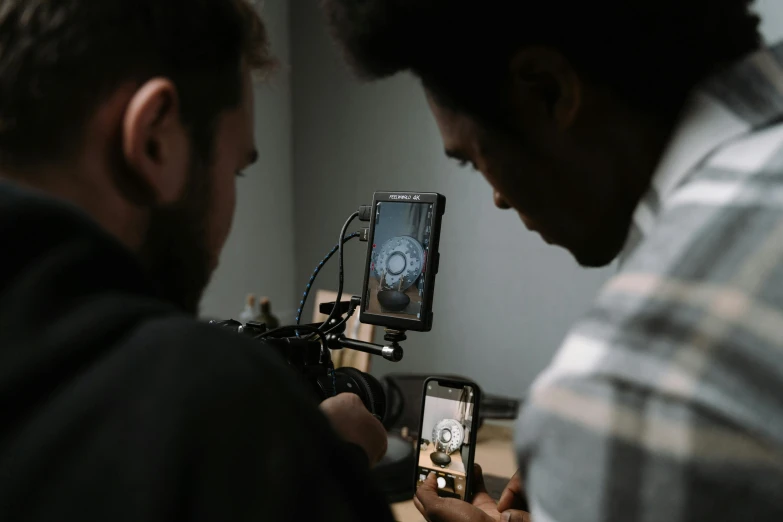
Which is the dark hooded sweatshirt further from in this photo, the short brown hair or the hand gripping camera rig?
the hand gripping camera rig

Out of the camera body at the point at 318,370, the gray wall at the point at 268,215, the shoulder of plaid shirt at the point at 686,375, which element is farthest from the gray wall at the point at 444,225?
the shoulder of plaid shirt at the point at 686,375

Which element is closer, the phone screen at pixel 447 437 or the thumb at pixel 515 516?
the thumb at pixel 515 516

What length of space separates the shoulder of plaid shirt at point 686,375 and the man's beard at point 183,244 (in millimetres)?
296

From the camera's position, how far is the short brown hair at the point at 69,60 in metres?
0.45

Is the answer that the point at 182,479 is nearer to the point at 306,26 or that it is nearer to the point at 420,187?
the point at 420,187

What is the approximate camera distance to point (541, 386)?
0.41 metres

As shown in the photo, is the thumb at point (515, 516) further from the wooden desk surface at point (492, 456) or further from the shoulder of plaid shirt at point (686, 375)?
the shoulder of plaid shirt at point (686, 375)

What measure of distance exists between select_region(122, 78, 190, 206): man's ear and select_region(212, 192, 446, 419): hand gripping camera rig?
0.24 metres

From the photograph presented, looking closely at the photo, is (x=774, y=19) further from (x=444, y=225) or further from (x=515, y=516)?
(x=515, y=516)

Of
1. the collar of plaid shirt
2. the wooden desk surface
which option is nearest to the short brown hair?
the collar of plaid shirt

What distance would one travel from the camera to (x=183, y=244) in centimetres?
53

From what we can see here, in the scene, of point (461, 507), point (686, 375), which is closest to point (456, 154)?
point (686, 375)

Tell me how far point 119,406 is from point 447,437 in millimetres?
680

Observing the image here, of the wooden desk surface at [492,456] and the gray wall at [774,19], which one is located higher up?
the gray wall at [774,19]
